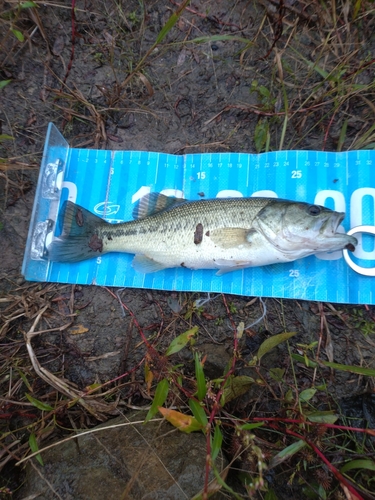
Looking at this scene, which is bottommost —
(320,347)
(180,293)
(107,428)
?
(107,428)

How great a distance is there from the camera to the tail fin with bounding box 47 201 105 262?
3783mm

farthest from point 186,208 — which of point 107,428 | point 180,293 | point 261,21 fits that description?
point 261,21

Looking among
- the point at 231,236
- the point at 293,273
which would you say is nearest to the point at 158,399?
the point at 231,236

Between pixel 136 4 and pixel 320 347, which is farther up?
pixel 136 4

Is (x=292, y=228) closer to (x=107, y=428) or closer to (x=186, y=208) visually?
(x=186, y=208)

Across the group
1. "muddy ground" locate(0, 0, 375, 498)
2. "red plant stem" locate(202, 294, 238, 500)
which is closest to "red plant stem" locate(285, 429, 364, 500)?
"muddy ground" locate(0, 0, 375, 498)

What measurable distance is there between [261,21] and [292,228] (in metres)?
2.61

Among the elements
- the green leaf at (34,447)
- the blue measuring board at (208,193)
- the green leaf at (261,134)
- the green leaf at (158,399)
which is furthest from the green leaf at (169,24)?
the green leaf at (34,447)

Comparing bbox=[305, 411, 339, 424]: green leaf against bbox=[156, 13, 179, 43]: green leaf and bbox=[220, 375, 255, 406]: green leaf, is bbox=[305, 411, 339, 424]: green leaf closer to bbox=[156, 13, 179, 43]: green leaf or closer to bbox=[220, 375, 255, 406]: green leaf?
bbox=[220, 375, 255, 406]: green leaf

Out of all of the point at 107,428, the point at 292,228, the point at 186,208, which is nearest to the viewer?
the point at 107,428

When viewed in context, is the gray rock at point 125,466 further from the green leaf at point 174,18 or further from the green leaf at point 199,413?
the green leaf at point 174,18

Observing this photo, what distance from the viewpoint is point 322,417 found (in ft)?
8.68

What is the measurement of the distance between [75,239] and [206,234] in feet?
4.73

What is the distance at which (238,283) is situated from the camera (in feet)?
12.1
